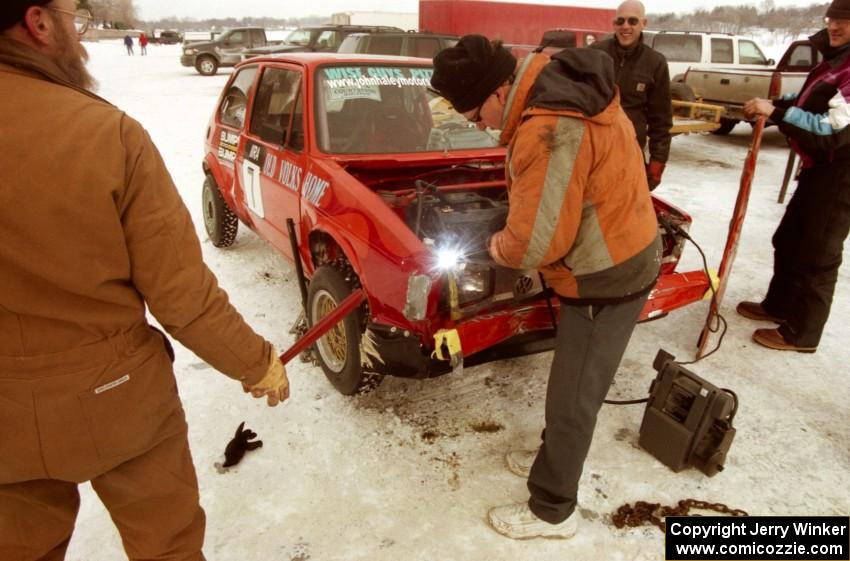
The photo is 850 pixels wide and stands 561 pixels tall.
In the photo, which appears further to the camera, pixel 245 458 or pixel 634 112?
pixel 634 112

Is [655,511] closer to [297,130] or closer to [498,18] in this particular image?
[297,130]

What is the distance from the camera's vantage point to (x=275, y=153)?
361 cm

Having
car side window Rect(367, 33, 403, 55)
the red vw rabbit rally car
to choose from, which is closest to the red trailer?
car side window Rect(367, 33, 403, 55)

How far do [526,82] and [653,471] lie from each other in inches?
76.4

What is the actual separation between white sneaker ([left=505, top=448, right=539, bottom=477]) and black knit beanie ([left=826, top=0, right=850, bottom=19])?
282cm

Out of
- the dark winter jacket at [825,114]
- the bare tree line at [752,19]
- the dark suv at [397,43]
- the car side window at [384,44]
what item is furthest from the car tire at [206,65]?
the bare tree line at [752,19]

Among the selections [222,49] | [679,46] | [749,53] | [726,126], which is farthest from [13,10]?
[222,49]

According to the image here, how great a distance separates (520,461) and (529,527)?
0.38 meters

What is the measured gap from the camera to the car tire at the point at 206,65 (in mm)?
20641

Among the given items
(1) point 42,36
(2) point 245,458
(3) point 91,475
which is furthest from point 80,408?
(2) point 245,458

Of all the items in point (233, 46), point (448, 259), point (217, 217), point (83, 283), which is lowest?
point (217, 217)

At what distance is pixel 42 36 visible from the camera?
117cm

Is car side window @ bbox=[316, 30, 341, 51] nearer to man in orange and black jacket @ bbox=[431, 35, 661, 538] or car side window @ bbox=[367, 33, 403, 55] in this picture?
car side window @ bbox=[367, 33, 403, 55]

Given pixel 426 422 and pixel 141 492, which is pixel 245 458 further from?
pixel 141 492
